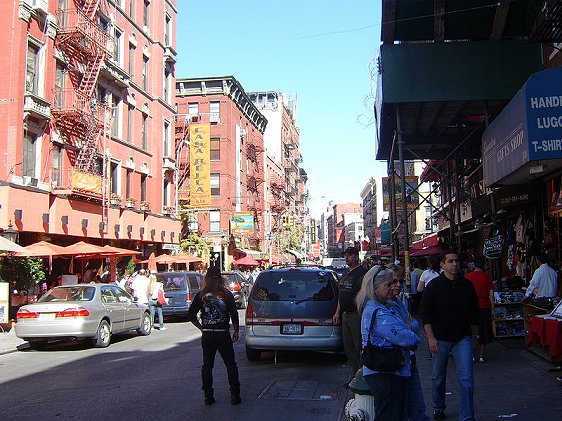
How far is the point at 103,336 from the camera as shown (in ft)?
44.9

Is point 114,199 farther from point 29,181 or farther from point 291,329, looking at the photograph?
point 291,329

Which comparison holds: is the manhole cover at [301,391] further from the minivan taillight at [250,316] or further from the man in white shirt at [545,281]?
the man in white shirt at [545,281]

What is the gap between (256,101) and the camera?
8406 centimetres

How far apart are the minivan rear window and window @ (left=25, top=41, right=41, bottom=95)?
51.6 feet

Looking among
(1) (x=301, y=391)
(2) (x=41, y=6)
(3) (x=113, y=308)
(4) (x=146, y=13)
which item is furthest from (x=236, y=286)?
(4) (x=146, y=13)

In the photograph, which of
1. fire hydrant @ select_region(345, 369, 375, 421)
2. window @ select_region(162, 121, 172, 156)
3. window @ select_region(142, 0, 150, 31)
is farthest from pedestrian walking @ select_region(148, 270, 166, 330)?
window @ select_region(142, 0, 150, 31)

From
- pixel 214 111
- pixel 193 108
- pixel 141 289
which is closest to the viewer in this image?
pixel 141 289

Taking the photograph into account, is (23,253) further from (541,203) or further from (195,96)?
(195,96)

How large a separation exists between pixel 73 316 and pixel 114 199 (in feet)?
57.3

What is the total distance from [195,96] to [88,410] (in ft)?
156

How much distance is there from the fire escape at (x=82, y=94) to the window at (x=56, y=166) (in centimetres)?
59

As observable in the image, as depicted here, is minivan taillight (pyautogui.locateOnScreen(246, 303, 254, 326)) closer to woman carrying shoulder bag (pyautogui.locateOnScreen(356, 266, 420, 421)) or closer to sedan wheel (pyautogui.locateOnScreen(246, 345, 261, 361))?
sedan wheel (pyautogui.locateOnScreen(246, 345, 261, 361))

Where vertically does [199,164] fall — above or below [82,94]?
below

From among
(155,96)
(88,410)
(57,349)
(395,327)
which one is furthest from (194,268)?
(395,327)
